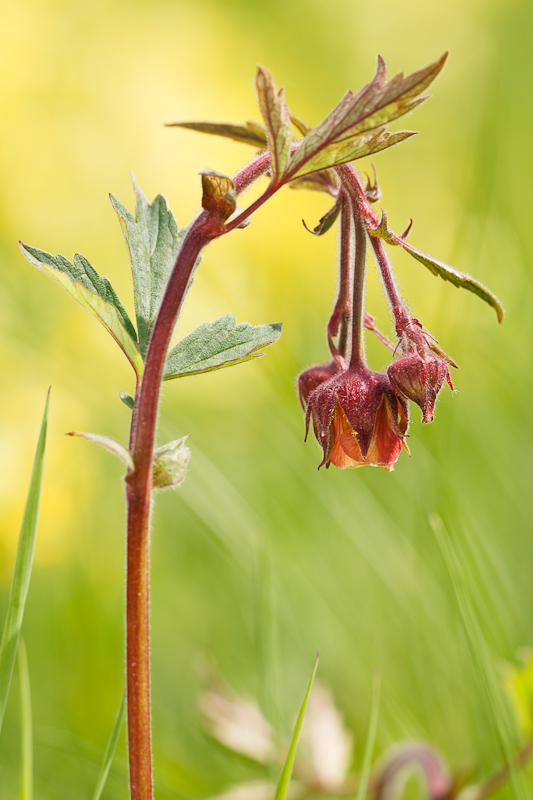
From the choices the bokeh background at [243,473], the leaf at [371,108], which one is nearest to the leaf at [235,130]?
the leaf at [371,108]

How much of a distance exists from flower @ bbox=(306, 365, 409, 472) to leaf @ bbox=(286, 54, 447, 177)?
233mm

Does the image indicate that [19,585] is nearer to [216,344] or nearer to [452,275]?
[216,344]

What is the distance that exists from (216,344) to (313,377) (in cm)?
16

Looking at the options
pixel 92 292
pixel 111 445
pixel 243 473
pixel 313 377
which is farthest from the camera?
pixel 243 473

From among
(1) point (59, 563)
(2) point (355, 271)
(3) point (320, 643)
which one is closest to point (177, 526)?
(1) point (59, 563)

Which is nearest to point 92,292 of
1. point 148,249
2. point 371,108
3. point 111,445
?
point 148,249

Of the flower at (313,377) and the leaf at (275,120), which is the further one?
the flower at (313,377)

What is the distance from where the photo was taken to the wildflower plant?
2.02 ft

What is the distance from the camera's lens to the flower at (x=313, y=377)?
828 millimetres

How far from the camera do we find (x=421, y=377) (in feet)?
2.32

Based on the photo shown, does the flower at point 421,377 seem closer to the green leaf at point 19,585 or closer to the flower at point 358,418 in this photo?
the flower at point 358,418

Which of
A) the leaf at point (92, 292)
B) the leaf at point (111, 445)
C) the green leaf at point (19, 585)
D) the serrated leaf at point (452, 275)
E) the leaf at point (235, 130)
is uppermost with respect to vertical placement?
the leaf at point (235, 130)

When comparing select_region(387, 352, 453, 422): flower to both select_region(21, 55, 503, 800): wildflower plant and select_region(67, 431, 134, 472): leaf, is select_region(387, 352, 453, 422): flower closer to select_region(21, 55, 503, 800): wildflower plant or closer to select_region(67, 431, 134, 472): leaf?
select_region(21, 55, 503, 800): wildflower plant

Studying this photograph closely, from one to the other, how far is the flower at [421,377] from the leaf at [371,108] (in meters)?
0.21
